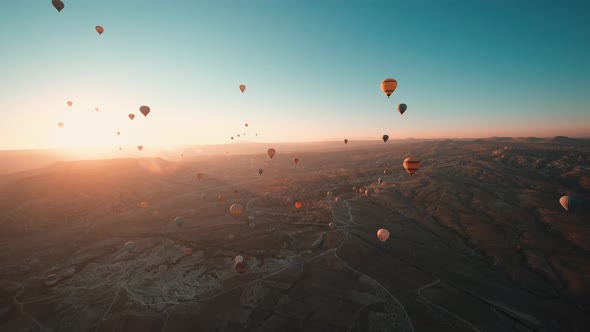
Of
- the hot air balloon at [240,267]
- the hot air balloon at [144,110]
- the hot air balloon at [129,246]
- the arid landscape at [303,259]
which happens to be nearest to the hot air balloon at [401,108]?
the arid landscape at [303,259]

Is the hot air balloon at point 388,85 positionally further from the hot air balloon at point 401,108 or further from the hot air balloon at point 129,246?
the hot air balloon at point 129,246

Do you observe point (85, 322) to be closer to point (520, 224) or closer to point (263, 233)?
point (263, 233)

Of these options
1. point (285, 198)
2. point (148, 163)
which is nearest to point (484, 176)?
point (285, 198)

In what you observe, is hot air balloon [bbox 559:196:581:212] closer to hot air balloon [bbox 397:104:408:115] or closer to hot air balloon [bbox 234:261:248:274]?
hot air balloon [bbox 397:104:408:115]

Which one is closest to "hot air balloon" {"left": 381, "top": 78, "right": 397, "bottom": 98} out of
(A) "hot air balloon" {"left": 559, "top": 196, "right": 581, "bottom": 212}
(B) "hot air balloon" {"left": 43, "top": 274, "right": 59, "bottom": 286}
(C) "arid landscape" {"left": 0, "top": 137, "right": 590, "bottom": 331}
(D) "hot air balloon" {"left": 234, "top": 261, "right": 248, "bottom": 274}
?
(C) "arid landscape" {"left": 0, "top": 137, "right": 590, "bottom": 331}

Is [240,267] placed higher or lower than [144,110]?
lower

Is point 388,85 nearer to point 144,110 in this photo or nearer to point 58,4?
point 144,110

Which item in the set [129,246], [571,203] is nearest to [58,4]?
[129,246]
